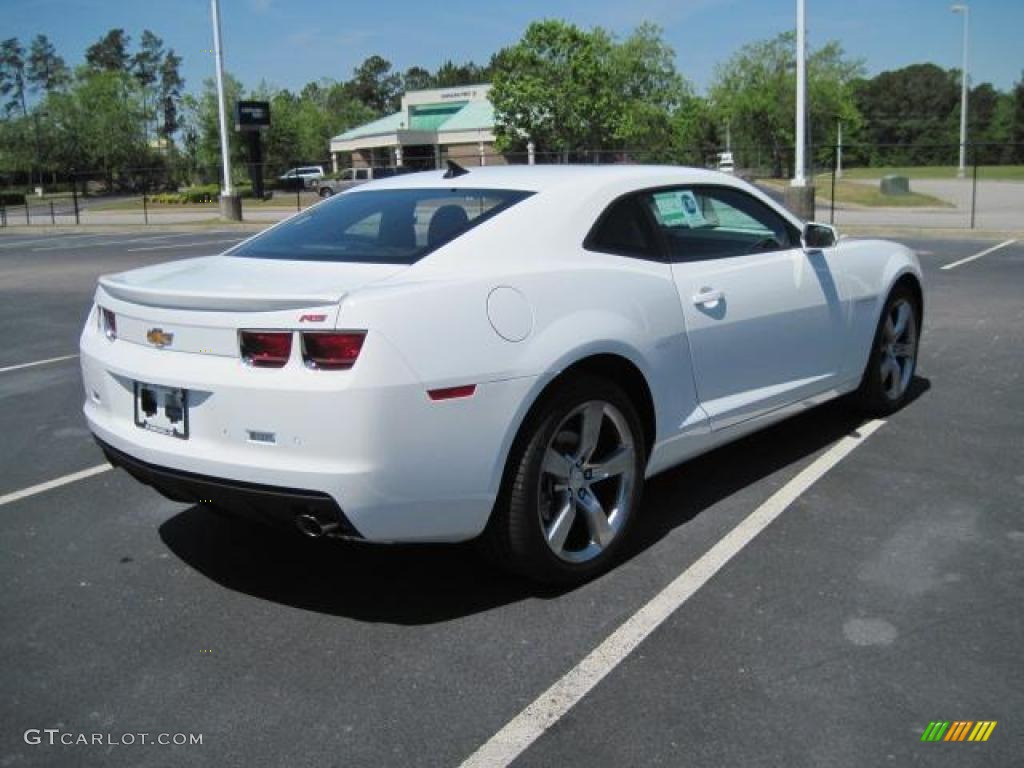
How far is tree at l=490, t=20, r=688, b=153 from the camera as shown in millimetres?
62750

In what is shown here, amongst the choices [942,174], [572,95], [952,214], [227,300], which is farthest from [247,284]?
[942,174]

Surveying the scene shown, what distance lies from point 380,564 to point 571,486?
0.90 m

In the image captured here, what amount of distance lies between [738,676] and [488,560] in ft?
3.35

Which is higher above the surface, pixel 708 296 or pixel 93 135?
pixel 93 135

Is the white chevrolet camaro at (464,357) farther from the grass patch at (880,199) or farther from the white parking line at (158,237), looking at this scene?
the grass patch at (880,199)

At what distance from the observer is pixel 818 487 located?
4.89 metres

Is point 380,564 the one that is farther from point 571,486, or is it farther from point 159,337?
point 159,337

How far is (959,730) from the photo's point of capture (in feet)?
9.19

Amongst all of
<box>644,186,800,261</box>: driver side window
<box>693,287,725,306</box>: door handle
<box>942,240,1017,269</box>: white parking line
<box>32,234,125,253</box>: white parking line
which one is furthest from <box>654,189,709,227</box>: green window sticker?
<box>32,234,125,253</box>: white parking line

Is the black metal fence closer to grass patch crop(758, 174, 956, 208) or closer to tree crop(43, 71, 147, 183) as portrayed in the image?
grass patch crop(758, 174, 956, 208)

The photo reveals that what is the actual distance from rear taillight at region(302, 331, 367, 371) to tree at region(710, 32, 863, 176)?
69.1m

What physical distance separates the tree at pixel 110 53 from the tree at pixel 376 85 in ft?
120

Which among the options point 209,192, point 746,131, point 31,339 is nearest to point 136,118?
point 209,192

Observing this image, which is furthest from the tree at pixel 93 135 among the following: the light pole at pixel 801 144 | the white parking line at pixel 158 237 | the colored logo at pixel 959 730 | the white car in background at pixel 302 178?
the colored logo at pixel 959 730
